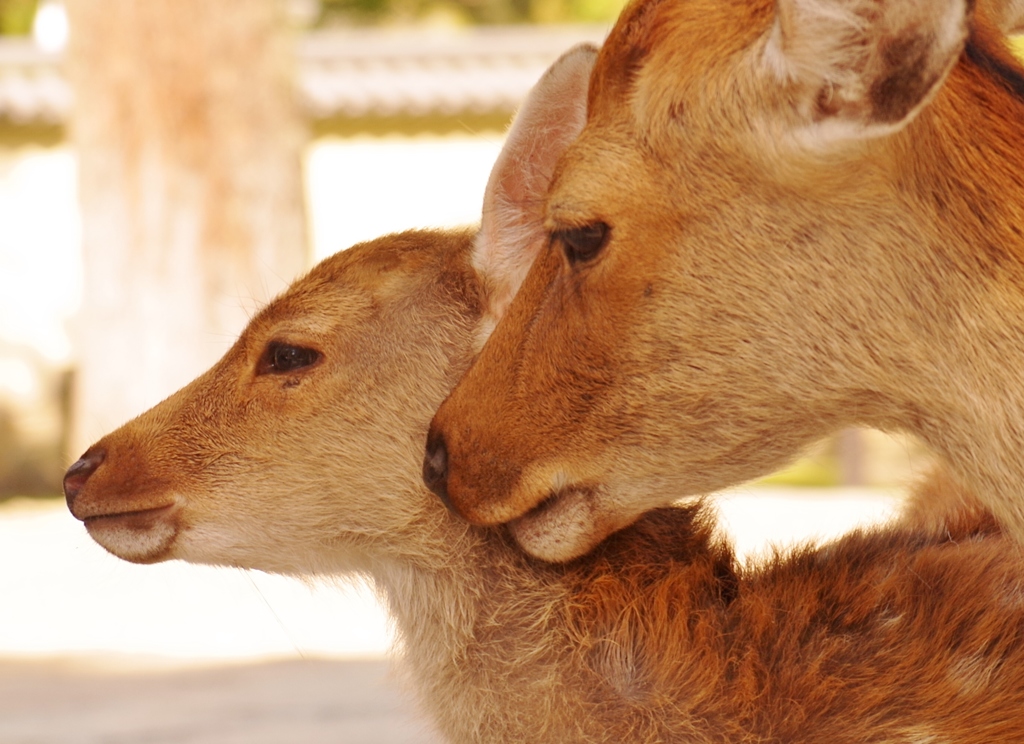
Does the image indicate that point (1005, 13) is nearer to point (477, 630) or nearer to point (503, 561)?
point (503, 561)

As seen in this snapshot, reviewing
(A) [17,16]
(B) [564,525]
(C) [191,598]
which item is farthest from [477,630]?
(A) [17,16]

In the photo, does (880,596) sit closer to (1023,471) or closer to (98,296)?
(1023,471)

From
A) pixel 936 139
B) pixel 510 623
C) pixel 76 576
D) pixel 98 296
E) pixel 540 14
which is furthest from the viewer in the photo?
pixel 540 14

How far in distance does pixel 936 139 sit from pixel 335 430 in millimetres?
1441

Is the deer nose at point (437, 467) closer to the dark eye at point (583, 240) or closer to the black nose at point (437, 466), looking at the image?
the black nose at point (437, 466)

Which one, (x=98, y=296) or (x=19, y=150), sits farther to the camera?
(x=19, y=150)

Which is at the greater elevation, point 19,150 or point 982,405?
point 982,405

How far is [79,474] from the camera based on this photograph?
3410mm

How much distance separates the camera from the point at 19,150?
13375 mm

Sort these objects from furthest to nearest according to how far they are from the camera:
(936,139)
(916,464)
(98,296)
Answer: (98,296)
(916,464)
(936,139)

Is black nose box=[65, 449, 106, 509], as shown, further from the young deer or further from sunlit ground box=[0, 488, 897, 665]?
sunlit ground box=[0, 488, 897, 665]

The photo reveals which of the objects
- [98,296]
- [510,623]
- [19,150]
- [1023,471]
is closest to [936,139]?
[1023,471]

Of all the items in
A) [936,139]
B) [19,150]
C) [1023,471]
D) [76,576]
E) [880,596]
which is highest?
[936,139]

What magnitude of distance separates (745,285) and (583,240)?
31 centimetres
